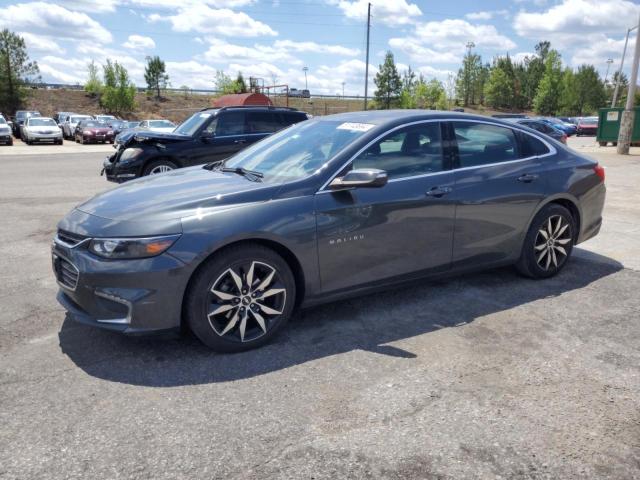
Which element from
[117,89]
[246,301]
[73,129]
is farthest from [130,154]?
[117,89]

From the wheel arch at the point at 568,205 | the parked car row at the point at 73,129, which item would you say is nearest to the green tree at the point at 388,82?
the parked car row at the point at 73,129

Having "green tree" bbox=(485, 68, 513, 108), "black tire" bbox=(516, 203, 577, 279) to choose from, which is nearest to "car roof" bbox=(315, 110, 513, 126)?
"black tire" bbox=(516, 203, 577, 279)

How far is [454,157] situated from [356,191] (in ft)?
3.51

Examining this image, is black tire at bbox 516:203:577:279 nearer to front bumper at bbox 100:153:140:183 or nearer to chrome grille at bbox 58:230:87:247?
chrome grille at bbox 58:230:87:247

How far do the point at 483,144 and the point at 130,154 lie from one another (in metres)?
7.80

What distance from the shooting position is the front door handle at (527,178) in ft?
16.1

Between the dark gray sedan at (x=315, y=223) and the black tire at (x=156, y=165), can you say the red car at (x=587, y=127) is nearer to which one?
the black tire at (x=156, y=165)

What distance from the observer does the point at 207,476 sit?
249cm

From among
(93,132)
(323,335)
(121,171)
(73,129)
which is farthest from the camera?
(73,129)

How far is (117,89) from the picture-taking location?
62219 millimetres

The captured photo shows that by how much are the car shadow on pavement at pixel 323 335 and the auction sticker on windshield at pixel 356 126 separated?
4.70 feet

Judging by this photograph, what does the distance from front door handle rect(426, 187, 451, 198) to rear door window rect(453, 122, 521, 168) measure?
0.29 metres

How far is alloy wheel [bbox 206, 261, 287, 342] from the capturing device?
3.60m

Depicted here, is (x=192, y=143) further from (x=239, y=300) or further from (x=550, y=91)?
(x=550, y=91)
